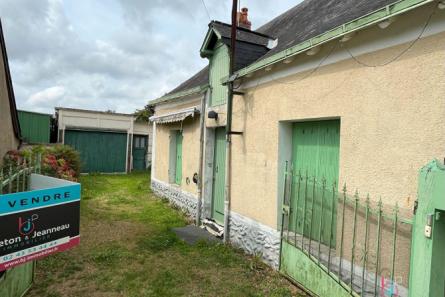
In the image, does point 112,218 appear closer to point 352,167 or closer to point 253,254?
point 253,254

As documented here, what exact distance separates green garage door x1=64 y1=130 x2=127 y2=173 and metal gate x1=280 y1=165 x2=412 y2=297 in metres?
17.4

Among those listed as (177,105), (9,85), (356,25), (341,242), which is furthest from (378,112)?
(9,85)

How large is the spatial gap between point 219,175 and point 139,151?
50.8ft

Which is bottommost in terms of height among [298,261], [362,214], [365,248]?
[298,261]

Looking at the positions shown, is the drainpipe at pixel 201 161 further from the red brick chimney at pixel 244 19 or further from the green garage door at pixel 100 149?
the green garage door at pixel 100 149

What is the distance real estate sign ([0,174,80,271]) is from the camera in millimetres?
3268

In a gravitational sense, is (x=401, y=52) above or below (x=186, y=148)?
above

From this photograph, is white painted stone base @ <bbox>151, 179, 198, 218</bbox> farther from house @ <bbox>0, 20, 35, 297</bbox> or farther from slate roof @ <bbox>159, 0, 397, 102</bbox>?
house @ <bbox>0, 20, 35, 297</bbox>

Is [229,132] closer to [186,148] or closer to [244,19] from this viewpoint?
[186,148]

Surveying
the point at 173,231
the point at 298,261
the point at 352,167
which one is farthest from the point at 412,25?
the point at 173,231

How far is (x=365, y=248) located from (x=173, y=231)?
5383mm

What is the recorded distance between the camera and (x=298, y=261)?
5211 mm

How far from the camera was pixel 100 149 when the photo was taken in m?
20.8

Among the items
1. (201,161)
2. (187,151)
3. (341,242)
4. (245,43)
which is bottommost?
(341,242)
